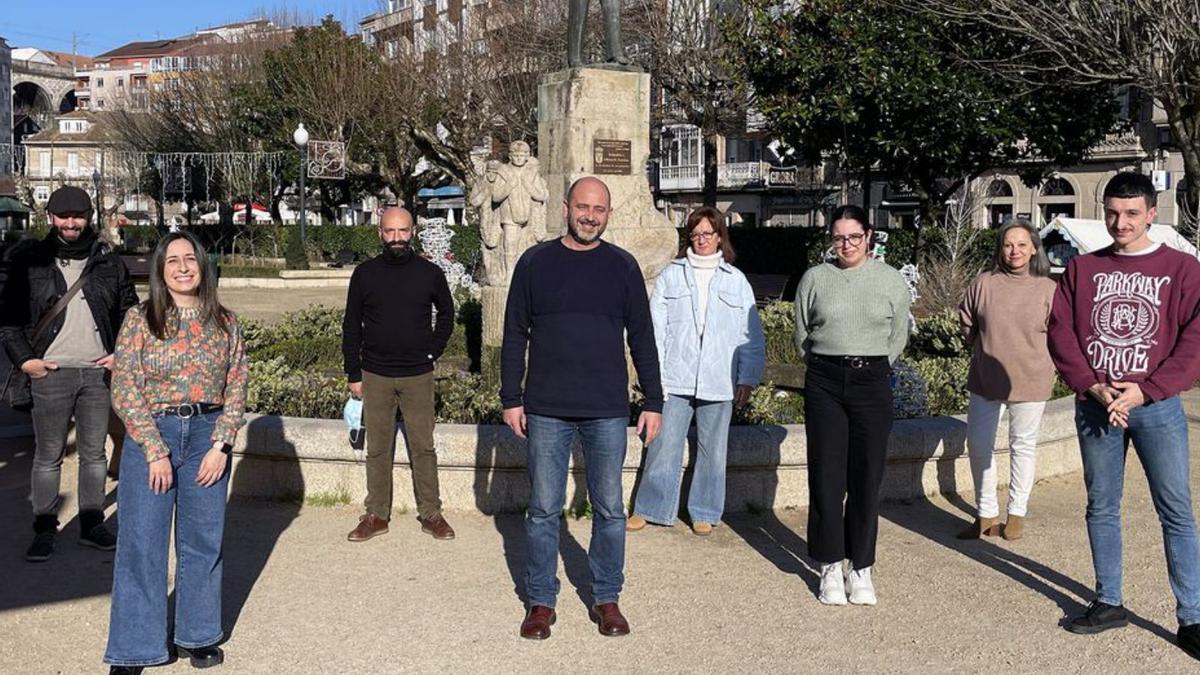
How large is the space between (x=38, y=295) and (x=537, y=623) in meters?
2.79

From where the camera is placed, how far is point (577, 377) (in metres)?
4.61

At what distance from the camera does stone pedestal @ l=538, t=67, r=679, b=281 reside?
991 cm

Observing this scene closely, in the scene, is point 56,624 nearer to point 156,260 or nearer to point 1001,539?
point 156,260

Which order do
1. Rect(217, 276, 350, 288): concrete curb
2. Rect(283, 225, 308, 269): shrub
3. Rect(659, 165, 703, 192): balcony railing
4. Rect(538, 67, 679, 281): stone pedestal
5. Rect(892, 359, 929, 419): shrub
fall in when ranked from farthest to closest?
Rect(659, 165, 703, 192): balcony railing, Rect(283, 225, 308, 269): shrub, Rect(217, 276, 350, 288): concrete curb, Rect(538, 67, 679, 281): stone pedestal, Rect(892, 359, 929, 419): shrub

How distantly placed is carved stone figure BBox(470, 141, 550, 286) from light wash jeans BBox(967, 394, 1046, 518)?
17.5 ft

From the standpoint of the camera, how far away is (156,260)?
4242mm

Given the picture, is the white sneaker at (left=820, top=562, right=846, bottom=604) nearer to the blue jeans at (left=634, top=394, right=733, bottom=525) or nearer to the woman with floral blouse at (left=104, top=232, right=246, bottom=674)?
the blue jeans at (left=634, top=394, right=733, bottom=525)

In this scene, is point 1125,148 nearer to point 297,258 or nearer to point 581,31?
point 297,258

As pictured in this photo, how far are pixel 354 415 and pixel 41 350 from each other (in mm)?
1488

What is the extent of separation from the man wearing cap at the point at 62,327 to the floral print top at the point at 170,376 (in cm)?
147

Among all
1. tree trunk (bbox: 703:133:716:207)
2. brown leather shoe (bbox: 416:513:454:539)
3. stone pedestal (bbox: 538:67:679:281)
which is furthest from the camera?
tree trunk (bbox: 703:133:716:207)

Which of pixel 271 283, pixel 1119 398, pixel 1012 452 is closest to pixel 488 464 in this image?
pixel 1012 452

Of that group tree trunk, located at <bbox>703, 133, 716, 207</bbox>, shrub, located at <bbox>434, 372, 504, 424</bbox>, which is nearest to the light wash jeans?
shrub, located at <bbox>434, 372, 504, 424</bbox>

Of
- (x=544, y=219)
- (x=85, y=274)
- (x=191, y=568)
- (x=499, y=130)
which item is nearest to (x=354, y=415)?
(x=85, y=274)
